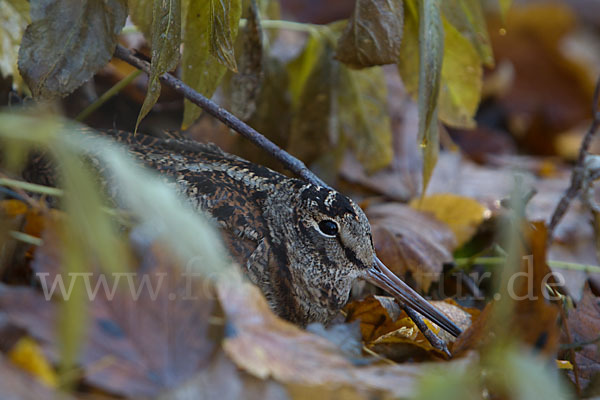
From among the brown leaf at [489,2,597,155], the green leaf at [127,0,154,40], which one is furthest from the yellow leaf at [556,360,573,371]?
the brown leaf at [489,2,597,155]

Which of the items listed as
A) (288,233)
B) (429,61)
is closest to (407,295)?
(288,233)

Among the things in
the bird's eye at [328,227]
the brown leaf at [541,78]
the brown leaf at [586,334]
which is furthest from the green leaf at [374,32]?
the brown leaf at [541,78]

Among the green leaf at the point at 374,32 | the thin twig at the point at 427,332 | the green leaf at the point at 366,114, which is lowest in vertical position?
the thin twig at the point at 427,332

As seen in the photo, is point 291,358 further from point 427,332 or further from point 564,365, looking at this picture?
point 564,365

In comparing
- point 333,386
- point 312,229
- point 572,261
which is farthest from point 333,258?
point 572,261

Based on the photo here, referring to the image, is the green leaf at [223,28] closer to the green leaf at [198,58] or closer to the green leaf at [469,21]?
the green leaf at [198,58]

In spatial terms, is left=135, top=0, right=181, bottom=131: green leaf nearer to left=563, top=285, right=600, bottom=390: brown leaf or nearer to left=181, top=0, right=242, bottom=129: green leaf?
left=181, top=0, right=242, bottom=129: green leaf

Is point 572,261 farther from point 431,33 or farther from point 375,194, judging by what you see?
point 431,33
